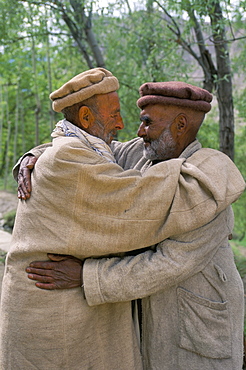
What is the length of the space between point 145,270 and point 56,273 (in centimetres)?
43

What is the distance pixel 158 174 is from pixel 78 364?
1.02m

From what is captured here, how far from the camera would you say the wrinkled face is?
7.25 ft

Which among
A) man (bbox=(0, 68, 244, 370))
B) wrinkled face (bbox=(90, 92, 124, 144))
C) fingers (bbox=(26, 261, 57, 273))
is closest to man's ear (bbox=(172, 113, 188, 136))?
man (bbox=(0, 68, 244, 370))

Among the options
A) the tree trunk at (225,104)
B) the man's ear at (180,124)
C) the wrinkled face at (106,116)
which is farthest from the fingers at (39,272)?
the tree trunk at (225,104)

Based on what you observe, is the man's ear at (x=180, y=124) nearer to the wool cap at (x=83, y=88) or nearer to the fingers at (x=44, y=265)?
the wool cap at (x=83, y=88)

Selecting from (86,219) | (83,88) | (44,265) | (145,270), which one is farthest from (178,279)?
(83,88)

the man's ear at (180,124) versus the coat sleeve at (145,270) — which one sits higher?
the man's ear at (180,124)

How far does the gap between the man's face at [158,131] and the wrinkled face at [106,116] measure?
0.15m

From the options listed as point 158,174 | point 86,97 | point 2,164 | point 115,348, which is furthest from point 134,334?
point 2,164

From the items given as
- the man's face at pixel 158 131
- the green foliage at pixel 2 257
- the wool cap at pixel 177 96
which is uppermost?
the wool cap at pixel 177 96

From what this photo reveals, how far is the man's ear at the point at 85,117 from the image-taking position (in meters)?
2.19

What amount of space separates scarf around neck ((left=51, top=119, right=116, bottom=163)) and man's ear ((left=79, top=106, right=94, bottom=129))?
5cm

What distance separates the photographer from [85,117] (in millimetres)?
2203

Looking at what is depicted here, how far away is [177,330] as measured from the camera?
2193 mm
